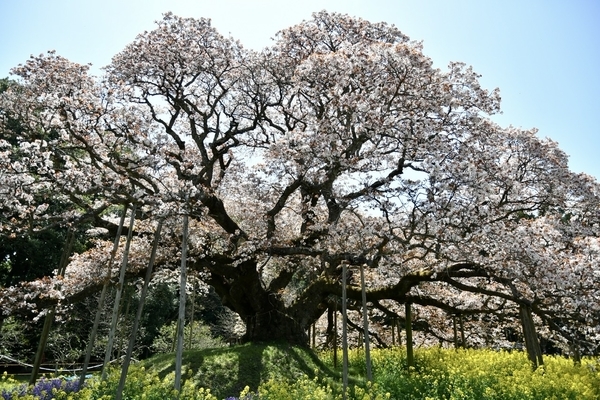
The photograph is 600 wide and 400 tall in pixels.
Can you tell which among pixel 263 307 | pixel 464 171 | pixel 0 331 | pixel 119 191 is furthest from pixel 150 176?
pixel 0 331

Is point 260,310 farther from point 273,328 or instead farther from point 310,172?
point 310,172

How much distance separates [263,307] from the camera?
1172 cm

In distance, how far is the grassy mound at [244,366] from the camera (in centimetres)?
872

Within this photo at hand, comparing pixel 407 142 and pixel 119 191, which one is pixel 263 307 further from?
pixel 407 142

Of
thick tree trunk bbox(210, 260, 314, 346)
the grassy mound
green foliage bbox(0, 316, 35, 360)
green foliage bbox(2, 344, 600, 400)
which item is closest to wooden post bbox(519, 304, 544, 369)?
green foliage bbox(2, 344, 600, 400)

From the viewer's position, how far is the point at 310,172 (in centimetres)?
1002

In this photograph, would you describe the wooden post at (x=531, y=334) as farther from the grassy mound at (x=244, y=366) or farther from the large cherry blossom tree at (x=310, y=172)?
the grassy mound at (x=244, y=366)

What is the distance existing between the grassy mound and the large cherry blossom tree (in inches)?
44.6

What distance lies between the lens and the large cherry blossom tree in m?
8.18

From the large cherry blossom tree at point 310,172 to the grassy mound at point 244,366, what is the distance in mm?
1133

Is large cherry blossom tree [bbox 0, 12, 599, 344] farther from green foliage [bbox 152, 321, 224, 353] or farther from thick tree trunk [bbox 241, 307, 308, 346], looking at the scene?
green foliage [bbox 152, 321, 224, 353]

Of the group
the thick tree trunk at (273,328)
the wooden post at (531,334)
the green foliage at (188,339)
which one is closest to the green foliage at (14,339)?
the green foliage at (188,339)

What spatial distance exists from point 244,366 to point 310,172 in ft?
15.8

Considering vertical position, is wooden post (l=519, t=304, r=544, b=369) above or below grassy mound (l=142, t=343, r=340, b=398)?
above
